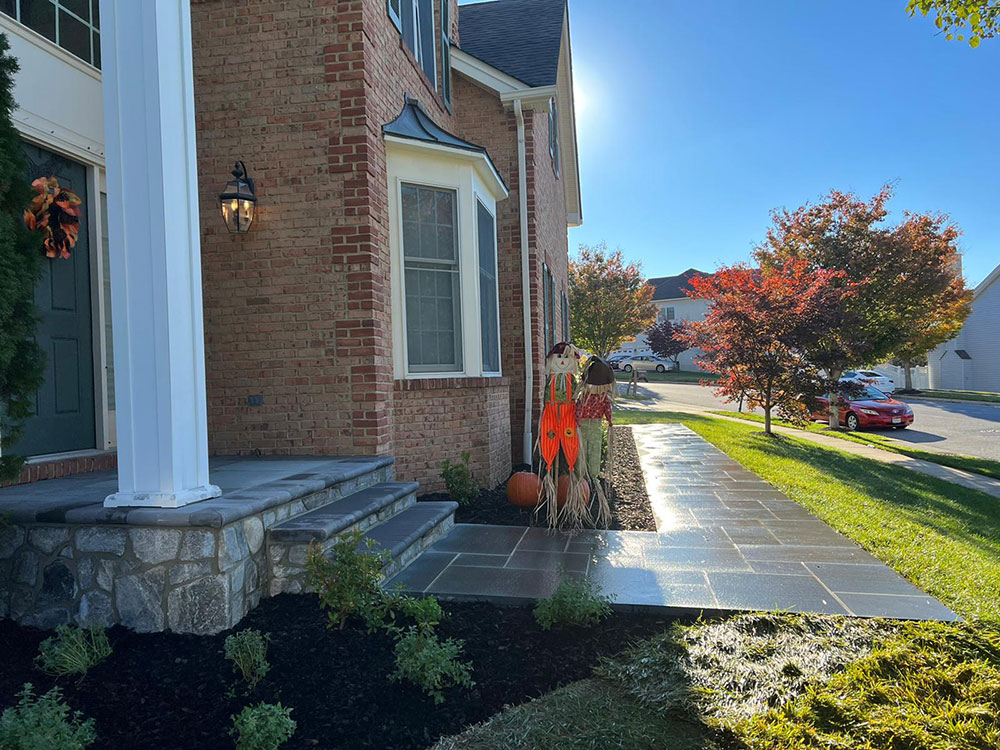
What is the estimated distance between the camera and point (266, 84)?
5.45m

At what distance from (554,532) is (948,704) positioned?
2.99 metres

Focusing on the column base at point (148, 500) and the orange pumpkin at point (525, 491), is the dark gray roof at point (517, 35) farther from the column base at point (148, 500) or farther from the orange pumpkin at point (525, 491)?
the column base at point (148, 500)

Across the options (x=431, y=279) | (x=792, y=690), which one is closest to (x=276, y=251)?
(x=431, y=279)

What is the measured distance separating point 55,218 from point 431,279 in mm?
3101

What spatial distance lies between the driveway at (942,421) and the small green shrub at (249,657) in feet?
43.3

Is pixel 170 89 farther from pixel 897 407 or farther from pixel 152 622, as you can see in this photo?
pixel 897 407

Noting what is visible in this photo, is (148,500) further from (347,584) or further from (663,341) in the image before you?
(663,341)

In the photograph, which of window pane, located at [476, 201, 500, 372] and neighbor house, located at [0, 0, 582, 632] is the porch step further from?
window pane, located at [476, 201, 500, 372]

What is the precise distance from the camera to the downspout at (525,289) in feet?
27.0

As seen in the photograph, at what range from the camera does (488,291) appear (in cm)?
739

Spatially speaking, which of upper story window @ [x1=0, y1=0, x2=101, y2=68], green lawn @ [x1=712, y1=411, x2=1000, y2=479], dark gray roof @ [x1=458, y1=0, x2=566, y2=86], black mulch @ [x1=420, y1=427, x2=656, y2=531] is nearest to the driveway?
green lawn @ [x1=712, y1=411, x2=1000, y2=479]

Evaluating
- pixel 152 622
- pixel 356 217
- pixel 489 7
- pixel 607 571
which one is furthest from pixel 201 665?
pixel 489 7

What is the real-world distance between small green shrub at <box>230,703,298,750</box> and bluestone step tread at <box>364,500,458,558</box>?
154 cm

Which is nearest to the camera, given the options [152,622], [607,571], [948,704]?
[948,704]
